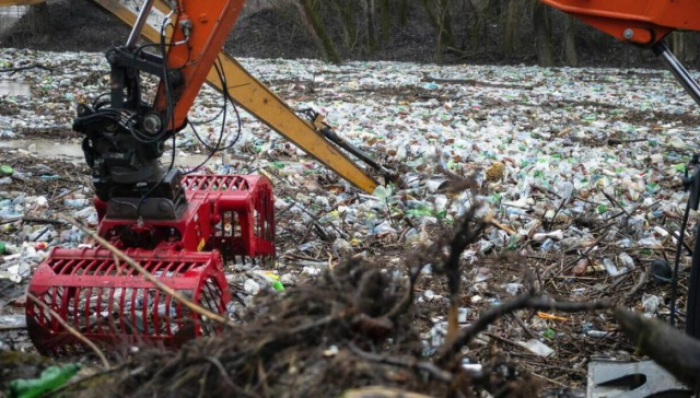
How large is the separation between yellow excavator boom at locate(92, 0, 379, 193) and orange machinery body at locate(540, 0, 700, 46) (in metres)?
2.51

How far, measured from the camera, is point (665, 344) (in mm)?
2107

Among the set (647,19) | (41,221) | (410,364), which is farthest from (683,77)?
(41,221)

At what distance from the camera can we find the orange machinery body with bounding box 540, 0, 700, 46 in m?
3.36

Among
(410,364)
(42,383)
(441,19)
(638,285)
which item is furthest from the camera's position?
(441,19)

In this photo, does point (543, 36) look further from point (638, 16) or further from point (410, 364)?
point (410, 364)

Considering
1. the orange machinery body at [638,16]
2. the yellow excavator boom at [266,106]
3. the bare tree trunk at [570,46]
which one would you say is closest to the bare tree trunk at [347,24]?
the bare tree trunk at [570,46]

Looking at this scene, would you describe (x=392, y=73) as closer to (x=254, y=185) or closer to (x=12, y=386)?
(x=254, y=185)

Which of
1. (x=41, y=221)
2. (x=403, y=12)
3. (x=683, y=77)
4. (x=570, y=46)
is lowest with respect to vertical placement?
(x=570, y=46)

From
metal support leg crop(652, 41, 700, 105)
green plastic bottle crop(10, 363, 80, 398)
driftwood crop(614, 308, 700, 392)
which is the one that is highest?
metal support leg crop(652, 41, 700, 105)

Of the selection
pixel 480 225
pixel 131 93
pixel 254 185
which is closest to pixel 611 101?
pixel 254 185

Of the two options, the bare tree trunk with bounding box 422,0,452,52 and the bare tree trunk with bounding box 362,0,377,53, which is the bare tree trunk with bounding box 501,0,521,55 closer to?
the bare tree trunk with bounding box 422,0,452,52

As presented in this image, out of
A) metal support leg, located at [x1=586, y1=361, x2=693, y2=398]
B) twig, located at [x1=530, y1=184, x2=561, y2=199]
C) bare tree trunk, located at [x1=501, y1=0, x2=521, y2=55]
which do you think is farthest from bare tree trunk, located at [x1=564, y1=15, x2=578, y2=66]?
metal support leg, located at [x1=586, y1=361, x2=693, y2=398]

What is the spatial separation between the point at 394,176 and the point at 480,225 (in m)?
4.48

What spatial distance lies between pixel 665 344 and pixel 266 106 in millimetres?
4006
